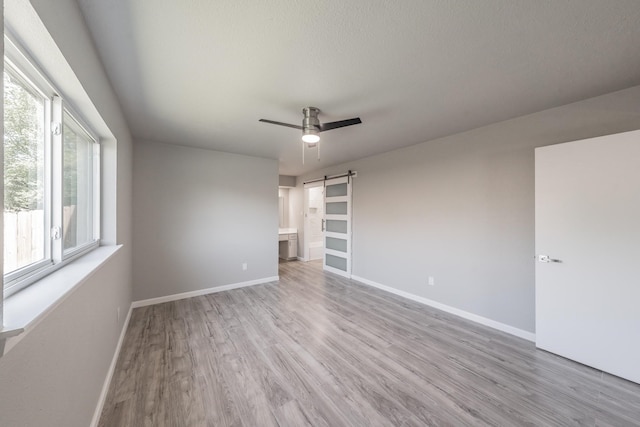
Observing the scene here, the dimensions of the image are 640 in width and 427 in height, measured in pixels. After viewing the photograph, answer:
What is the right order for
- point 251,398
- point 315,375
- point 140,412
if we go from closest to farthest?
1. point 140,412
2. point 251,398
3. point 315,375

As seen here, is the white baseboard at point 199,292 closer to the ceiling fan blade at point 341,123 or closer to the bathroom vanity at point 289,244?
the bathroom vanity at point 289,244

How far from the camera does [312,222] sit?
Answer: 6934 mm

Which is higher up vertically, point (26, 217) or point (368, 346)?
point (26, 217)

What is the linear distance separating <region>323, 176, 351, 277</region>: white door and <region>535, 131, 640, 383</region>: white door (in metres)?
3.11

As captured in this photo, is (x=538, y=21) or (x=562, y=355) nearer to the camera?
(x=538, y=21)

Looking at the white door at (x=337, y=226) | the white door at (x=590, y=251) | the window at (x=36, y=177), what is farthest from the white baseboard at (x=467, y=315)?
the window at (x=36, y=177)

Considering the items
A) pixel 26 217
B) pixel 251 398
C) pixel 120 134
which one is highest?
pixel 120 134

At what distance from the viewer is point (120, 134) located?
8.18 feet

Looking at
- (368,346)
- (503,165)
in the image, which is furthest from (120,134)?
(503,165)

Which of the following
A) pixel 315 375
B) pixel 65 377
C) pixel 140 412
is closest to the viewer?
pixel 65 377

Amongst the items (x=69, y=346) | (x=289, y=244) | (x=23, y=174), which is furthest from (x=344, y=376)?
(x=289, y=244)

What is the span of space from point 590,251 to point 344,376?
2.48 m

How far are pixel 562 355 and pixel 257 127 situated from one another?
13.2 ft

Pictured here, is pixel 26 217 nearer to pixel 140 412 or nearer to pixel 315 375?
pixel 140 412
